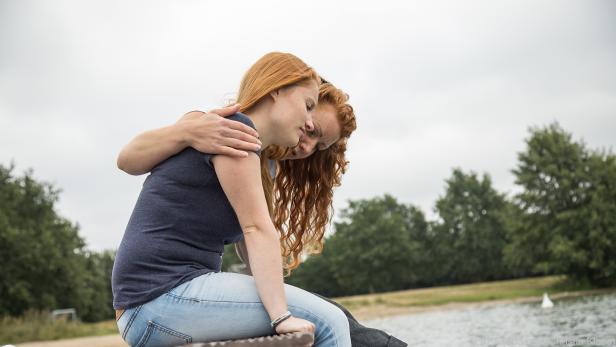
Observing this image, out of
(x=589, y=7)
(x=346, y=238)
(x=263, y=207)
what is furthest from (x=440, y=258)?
(x=263, y=207)

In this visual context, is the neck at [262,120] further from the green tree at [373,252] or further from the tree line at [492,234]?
the green tree at [373,252]

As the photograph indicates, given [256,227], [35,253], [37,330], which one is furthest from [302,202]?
[35,253]

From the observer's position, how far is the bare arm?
1.93 m

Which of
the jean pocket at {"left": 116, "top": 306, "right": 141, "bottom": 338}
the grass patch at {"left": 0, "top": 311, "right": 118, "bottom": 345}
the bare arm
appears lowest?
the grass patch at {"left": 0, "top": 311, "right": 118, "bottom": 345}

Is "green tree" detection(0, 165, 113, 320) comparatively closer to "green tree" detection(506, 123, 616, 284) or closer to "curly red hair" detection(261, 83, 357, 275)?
"green tree" detection(506, 123, 616, 284)

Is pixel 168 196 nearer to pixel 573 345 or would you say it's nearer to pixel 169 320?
pixel 169 320

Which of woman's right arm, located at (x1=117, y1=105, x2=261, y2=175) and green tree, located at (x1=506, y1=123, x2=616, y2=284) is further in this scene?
green tree, located at (x1=506, y1=123, x2=616, y2=284)

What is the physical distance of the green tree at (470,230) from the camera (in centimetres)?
6700

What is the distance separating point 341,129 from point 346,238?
237ft

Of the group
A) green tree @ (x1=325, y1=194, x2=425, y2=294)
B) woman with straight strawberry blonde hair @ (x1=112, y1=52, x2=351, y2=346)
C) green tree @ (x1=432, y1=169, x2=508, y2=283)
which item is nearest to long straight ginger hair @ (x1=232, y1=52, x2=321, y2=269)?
woman with straight strawberry blonde hair @ (x1=112, y1=52, x2=351, y2=346)

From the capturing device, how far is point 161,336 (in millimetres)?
1972

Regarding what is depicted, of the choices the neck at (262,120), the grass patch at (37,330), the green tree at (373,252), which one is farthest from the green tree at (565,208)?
the neck at (262,120)

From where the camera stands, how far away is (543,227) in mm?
39781

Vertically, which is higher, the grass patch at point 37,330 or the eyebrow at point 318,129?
the eyebrow at point 318,129
